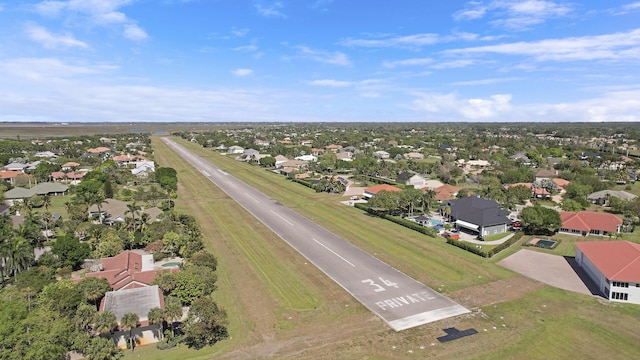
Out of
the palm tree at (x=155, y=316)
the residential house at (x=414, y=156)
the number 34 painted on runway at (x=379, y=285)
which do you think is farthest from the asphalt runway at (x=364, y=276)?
the residential house at (x=414, y=156)

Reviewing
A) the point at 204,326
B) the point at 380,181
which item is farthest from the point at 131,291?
the point at 380,181

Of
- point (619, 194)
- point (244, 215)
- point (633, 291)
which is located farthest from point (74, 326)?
point (619, 194)

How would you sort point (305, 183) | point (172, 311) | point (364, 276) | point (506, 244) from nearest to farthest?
point (172, 311) → point (364, 276) → point (506, 244) → point (305, 183)

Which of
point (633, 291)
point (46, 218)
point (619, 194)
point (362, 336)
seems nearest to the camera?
point (362, 336)

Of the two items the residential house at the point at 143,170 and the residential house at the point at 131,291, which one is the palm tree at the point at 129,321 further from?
the residential house at the point at 143,170

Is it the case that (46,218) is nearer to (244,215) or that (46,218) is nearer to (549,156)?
(244,215)

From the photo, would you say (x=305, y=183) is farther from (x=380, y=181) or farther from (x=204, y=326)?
(x=204, y=326)
